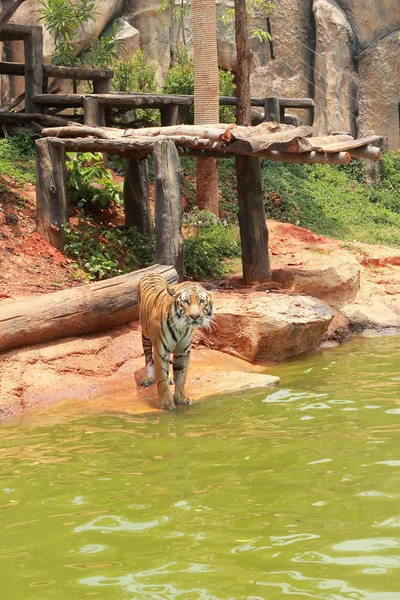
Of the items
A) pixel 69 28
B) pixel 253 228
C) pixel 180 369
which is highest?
pixel 69 28

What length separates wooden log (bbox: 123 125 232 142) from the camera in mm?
9969

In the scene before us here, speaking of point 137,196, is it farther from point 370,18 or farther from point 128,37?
point 370,18

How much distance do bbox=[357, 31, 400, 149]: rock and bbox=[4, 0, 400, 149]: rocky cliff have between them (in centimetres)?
3

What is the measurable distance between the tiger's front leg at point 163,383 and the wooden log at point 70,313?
4.22 feet

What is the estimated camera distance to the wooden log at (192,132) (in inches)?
392

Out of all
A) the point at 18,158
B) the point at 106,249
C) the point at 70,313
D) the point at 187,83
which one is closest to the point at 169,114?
the point at 18,158

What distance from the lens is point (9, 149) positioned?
47.8 ft

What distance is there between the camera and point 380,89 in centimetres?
2317

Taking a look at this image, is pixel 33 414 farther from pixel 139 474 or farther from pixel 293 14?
pixel 293 14

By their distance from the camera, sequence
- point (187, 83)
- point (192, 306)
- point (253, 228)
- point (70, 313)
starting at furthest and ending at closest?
1. point (187, 83)
2. point (253, 228)
3. point (70, 313)
4. point (192, 306)

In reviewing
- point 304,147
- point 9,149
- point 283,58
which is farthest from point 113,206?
point 283,58

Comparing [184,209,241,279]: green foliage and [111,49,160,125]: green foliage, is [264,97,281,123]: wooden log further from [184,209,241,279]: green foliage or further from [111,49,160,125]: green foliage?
[184,209,241,279]: green foliage

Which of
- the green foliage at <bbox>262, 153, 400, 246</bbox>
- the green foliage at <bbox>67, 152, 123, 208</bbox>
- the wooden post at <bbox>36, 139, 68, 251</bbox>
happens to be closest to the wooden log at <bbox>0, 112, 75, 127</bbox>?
the green foliage at <bbox>67, 152, 123, 208</bbox>

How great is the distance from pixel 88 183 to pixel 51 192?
5.06ft
